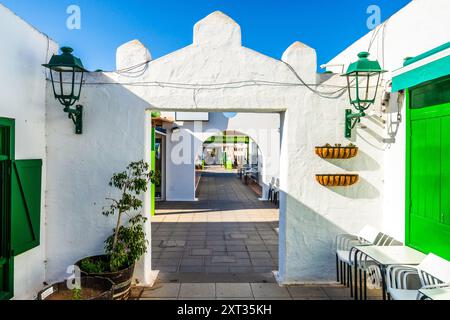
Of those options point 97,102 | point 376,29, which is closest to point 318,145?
point 376,29

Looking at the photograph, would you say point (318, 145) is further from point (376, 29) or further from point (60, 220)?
point (60, 220)

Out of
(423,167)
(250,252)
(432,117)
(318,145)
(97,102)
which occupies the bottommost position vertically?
(250,252)

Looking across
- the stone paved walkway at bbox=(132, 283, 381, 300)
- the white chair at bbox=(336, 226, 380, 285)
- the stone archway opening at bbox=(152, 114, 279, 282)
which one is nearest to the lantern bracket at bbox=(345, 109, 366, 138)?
the white chair at bbox=(336, 226, 380, 285)

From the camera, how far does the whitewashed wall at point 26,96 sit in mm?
3520

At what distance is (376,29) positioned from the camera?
15.6 ft

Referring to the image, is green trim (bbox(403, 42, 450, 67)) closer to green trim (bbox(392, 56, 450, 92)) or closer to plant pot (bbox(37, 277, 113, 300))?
green trim (bbox(392, 56, 450, 92))

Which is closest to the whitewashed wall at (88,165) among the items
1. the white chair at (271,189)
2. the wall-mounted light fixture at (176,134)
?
the wall-mounted light fixture at (176,134)

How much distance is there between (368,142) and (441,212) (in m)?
1.44

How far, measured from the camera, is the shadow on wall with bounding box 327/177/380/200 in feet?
15.1

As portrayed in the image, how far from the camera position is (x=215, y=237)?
286 inches

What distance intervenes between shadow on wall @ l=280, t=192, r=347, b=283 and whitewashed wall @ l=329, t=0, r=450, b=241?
0.79m

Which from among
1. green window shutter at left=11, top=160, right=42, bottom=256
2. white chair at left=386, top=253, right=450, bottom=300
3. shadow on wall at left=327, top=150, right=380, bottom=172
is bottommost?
white chair at left=386, top=253, right=450, bottom=300
